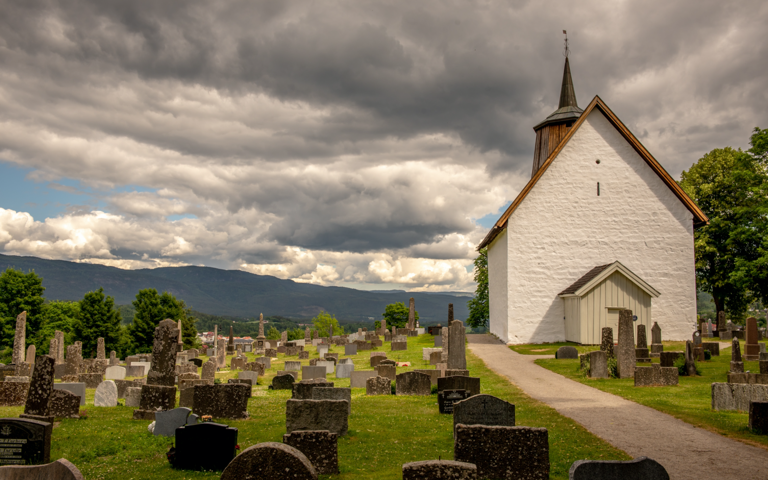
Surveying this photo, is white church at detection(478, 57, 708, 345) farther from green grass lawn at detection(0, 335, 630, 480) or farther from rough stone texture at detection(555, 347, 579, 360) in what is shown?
green grass lawn at detection(0, 335, 630, 480)

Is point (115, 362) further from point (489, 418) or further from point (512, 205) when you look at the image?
point (489, 418)

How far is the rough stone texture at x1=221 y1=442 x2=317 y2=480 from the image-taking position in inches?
206

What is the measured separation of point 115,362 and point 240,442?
23.6 m

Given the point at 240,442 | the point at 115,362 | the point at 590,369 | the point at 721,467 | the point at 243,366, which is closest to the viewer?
the point at 721,467

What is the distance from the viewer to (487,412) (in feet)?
26.8

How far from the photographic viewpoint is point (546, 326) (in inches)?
1127

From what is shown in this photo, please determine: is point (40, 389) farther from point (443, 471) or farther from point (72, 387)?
point (443, 471)

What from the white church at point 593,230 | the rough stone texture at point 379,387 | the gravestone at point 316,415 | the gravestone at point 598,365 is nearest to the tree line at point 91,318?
Answer: the white church at point 593,230

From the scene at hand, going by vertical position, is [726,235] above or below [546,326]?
above

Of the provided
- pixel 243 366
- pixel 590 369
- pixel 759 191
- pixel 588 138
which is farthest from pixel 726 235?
pixel 243 366

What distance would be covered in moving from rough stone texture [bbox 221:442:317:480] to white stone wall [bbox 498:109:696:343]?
→ 977 inches

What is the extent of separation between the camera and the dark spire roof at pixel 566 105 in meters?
36.9

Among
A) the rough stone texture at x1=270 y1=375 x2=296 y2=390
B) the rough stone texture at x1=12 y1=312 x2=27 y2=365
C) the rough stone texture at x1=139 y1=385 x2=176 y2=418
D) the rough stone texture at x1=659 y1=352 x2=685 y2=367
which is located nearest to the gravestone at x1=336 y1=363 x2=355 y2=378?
the rough stone texture at x1=270 y1=375 x2=296 y2=390

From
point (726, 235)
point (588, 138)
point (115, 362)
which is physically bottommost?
point (115, 362)
